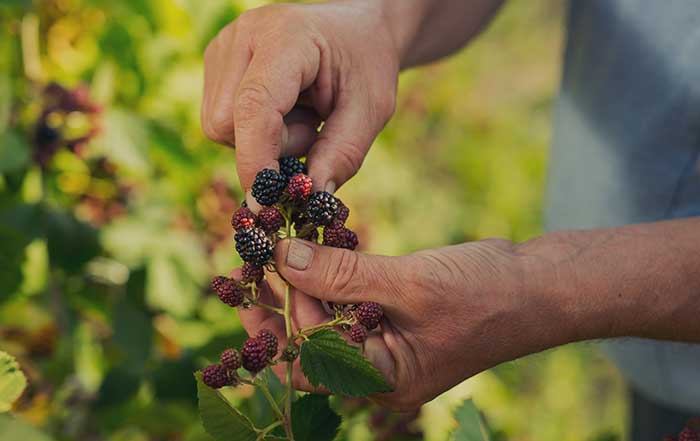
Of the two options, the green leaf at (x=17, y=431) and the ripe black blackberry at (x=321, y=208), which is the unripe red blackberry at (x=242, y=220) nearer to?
the ripe black blackberry at (x=321, y=208)

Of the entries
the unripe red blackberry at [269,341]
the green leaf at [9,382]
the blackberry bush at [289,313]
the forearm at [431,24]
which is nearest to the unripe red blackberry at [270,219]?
the blackberry bush at [289,313]

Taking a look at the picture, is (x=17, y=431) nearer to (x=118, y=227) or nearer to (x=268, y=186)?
(x=268, y=186)

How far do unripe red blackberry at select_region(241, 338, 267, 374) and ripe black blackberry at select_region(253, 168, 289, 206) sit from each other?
0.49 ft

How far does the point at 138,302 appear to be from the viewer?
1570mm

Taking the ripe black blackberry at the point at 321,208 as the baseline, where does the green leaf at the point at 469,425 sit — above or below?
below

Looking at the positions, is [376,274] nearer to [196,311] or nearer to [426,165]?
[196,311]

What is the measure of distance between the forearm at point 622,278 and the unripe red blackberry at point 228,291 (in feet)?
1.13

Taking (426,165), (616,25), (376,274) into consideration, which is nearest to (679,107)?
(616,25)

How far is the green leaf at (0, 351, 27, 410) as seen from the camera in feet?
2.59

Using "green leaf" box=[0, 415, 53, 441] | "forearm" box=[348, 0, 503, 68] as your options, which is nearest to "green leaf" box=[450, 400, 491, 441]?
"green leaf" box=[0, 415, 53, 441]

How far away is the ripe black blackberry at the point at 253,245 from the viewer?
0.86m

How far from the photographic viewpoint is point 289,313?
35.6 inches

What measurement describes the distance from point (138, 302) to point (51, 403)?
0.23m

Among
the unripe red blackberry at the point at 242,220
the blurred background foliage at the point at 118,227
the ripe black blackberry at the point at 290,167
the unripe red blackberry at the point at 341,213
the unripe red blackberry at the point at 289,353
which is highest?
the ripe black blackberry at the point at 290,167
